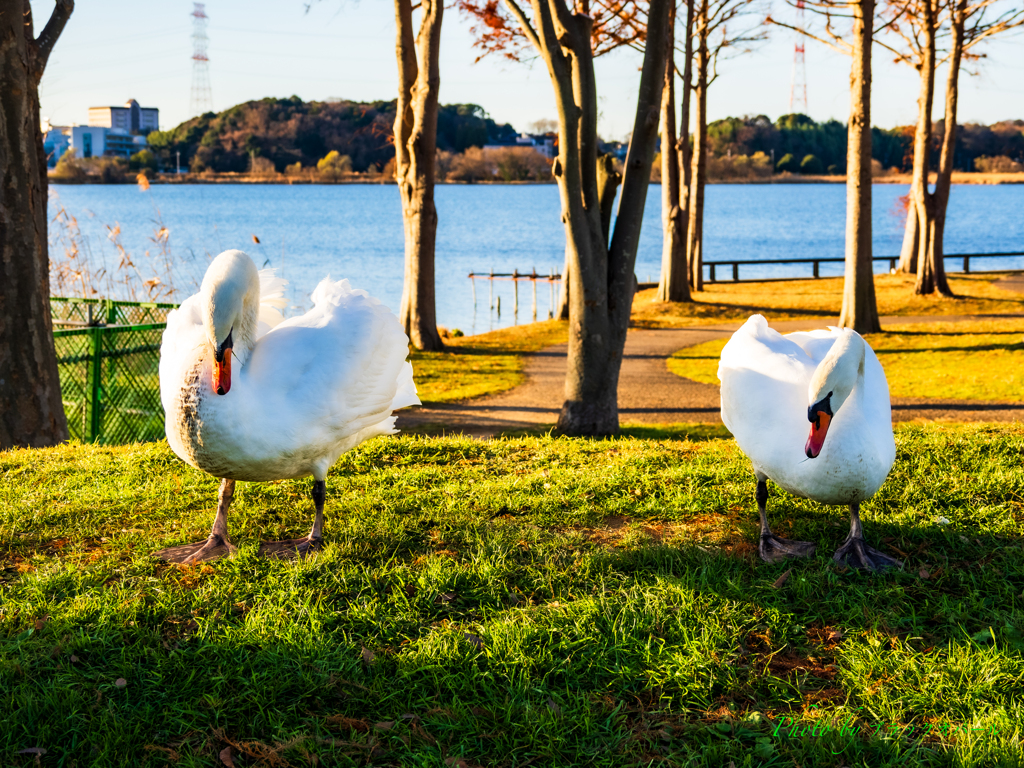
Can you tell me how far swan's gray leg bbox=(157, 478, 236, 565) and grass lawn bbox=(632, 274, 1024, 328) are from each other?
14220mm

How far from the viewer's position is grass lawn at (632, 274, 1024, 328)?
60.6 feet

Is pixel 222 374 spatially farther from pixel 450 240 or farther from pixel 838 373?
pixel 450 240

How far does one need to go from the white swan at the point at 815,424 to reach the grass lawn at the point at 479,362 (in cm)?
700

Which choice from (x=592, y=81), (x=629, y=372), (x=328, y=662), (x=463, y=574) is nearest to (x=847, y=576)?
(x=463, y=574)

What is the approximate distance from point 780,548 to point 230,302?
10.1ft

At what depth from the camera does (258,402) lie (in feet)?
13.1

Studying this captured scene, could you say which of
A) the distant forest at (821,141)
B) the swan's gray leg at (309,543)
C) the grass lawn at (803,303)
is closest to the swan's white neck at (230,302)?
the swan's gray leg at (309,543)

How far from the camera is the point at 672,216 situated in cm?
2059

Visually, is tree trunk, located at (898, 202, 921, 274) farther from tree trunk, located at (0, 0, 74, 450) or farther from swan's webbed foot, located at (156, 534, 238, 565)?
swan's webbed foot, located at (156, 534, 238, 565)

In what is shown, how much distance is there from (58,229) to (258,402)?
11692mm

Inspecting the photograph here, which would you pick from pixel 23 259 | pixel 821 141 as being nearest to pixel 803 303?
pixel 23 259

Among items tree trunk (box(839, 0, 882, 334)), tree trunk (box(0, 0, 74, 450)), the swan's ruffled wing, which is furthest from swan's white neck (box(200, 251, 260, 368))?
tree trunk (box(839, 0, 882, 334))

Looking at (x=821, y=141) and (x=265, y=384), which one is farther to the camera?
(x=821, y=141)

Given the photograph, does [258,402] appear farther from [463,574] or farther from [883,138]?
[883,138]
